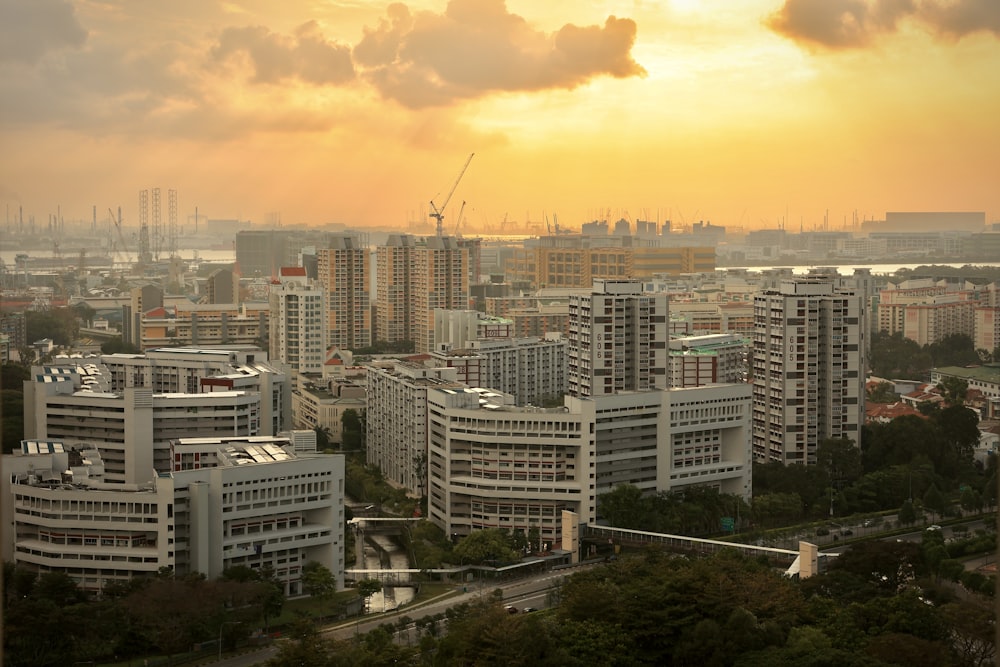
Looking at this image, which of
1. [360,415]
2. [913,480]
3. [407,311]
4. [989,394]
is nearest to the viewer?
[913,480]

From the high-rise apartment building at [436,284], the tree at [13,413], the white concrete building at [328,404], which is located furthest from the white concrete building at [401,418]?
the high-rise apartment building at [436,284]

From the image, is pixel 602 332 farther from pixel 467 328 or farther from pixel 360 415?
pixel 467 328

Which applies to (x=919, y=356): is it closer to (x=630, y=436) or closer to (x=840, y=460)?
(x=840, y=460)

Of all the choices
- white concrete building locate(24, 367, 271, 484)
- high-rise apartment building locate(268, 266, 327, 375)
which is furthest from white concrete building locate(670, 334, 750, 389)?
white concrete building locate(24, 367, 271, 484)

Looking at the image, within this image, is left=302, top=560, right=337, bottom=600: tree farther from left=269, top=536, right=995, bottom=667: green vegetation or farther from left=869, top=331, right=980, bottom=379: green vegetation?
left=869, top=331, right=980, bottom=379: green vegetation

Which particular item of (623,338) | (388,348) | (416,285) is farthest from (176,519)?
(416,285)

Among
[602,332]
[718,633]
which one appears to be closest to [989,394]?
[602,332]

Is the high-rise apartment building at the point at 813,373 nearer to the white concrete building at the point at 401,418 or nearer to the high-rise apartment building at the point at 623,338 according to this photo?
the high-rise apartment building at the point at 623,338
